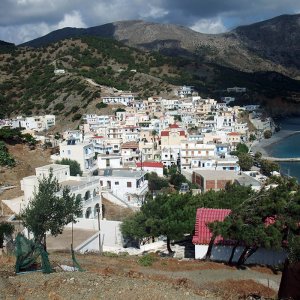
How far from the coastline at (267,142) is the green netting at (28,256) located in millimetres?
59810

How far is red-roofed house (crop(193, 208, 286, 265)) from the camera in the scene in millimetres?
15016

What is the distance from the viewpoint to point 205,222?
1563cm

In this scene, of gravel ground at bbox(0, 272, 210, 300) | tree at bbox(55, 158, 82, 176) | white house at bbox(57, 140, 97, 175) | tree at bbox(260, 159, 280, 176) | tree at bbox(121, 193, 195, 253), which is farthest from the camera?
tree at bbox(260, 159, 280, 176)

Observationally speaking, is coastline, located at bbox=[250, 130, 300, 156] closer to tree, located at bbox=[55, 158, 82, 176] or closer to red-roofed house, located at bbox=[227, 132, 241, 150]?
red-roofed house, located at bbox=[227, 132, 241, 150]

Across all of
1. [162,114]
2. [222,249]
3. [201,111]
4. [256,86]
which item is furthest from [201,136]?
[256,86]

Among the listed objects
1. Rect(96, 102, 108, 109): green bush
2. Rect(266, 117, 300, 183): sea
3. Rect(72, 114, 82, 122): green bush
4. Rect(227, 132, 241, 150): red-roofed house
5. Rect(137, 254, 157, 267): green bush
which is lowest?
Rect(266, 117, 300, 183): sea

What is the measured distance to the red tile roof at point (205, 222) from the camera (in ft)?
51.3

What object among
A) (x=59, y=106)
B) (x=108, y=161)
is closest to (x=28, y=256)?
(x=108, y=161)

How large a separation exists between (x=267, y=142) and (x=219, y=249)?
2656 inches

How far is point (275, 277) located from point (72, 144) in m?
30.6

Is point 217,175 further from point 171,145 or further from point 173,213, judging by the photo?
point 173,213

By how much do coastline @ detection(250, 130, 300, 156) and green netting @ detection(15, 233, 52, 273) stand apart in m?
59.8

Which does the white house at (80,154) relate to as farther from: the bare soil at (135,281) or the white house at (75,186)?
the bare soil at (135,281)

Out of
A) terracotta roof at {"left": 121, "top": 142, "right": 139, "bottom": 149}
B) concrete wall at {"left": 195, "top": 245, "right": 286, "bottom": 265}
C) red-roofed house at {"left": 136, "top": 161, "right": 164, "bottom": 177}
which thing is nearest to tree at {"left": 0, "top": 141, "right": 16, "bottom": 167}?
red-roofed house at {"left": 136, "top": 161, "right": 164, "bottom": 177}
